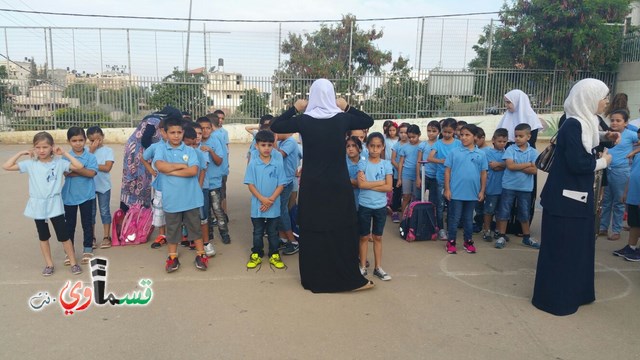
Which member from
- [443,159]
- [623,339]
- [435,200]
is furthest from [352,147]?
[623,339]

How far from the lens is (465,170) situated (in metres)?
5.44

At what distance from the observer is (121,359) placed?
126 inches

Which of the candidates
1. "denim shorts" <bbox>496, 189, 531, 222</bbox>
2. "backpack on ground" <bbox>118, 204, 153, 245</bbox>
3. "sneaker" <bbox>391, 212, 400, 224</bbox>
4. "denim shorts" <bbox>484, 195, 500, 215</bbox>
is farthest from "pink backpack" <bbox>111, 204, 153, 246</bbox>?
"denim shorts" <bbox>496, 189, 531, 222</bbox>

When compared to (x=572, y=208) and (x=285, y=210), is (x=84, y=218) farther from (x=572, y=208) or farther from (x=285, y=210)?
(x=572, y=208)

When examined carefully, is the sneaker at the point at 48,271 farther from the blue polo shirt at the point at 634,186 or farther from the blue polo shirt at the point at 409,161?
the blue polo shirt at the point at 634,186

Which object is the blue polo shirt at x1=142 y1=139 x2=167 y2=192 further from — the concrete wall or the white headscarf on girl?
the concrete wall

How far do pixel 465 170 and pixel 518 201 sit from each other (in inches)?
35.7

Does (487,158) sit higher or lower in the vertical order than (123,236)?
higher

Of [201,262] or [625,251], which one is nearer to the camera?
[201,262]

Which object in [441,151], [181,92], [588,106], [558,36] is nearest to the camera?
[588,106]

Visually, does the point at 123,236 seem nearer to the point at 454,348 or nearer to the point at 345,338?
the point at 345,338

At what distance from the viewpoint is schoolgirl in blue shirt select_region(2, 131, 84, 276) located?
451 cm

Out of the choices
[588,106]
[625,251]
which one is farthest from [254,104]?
[588,106]

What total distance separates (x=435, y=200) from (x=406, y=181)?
0.48 metres
